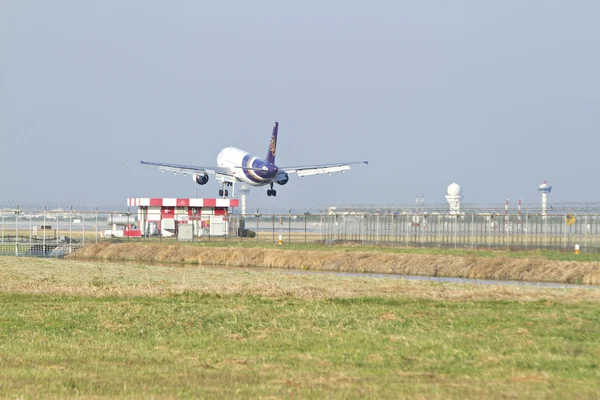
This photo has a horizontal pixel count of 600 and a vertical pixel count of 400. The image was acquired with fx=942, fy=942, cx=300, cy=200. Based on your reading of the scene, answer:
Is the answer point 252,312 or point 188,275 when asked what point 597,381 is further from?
point 188,275

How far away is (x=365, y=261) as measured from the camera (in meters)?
55.5

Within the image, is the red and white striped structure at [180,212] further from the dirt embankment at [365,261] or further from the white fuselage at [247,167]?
the dirt embankment at [365,261]

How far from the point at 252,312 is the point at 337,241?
200 ft

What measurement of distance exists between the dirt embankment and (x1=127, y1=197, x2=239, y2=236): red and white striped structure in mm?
24120

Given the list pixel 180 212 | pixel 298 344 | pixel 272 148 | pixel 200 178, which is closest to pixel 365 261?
pixel 298 344

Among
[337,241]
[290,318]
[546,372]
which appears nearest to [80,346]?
[290,318]

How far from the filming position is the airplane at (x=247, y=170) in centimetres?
9800

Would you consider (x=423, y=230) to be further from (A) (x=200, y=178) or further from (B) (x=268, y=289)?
(B) (x=268, y=289)

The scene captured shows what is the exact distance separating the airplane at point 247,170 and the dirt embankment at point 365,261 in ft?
95.6

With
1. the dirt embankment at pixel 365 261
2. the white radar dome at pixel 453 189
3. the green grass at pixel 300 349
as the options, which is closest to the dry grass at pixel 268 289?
the green grass at pixel 300 349

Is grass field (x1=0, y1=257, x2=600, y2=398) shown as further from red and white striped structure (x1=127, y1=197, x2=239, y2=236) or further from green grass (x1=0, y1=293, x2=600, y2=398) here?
red and white striped structure (x1=127, y1=197, x2=239, y2=236)

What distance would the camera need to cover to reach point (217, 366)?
612 inches

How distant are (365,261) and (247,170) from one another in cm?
4608

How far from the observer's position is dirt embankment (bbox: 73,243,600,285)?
45.5m
